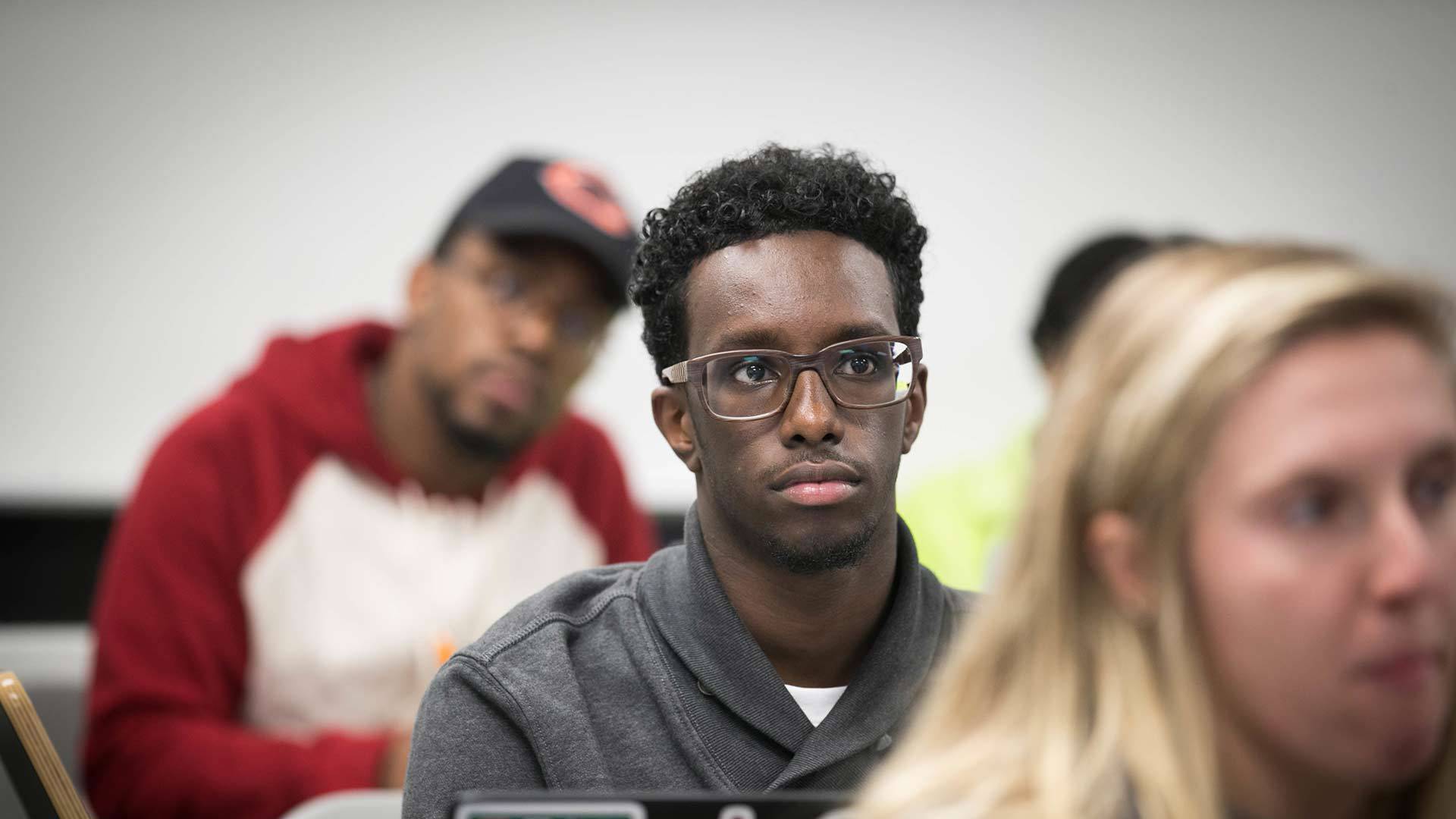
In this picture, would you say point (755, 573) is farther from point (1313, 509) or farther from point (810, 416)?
point (1313, 509)

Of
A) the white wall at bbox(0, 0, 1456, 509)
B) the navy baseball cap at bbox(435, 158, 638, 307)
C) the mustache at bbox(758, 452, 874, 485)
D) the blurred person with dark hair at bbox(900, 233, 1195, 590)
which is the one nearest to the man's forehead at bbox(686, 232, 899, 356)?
the mustache at bbox(758, 452, 874, 485)

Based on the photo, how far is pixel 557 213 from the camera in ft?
8.02

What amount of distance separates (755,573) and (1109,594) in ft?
1.47

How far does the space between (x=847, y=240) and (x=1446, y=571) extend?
0.65m

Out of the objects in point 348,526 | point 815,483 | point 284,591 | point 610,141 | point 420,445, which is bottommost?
point 284,591

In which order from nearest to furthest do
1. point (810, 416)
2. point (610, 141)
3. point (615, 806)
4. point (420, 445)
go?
point (615, 806) → point (810, 416) → point (420, 445) → point (610, 141)

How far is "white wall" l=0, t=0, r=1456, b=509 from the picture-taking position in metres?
3.22

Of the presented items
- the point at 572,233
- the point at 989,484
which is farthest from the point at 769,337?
the point at 989,484

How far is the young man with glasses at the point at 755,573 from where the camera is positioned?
48.1 inches

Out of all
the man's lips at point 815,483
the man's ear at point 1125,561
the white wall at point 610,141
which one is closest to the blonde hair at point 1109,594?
the man's ear at point 1125,561

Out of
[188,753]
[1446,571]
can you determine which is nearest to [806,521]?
[1446,571]

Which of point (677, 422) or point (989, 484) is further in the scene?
point (989, 484)

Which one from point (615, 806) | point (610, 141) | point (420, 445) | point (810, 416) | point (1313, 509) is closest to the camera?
point (1313, 509)

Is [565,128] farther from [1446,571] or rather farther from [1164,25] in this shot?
[1446,571]
